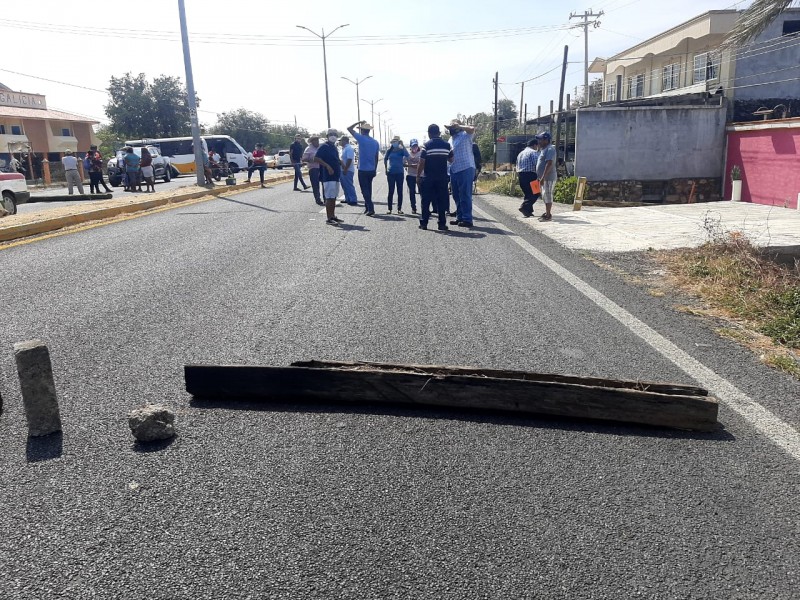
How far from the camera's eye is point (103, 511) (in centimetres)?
266

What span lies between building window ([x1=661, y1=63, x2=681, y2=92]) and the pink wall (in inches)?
504

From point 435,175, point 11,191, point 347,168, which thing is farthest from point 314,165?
point 11,191

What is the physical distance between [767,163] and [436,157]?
14487mm

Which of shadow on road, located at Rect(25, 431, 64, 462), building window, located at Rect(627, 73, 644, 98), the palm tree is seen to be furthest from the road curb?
building window, located at Rect(627, 73, 644, 98)

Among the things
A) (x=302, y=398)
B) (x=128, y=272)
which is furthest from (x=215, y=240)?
(x=302, y=398)

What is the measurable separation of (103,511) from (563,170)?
2698 cm

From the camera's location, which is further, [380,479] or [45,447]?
[45,447]

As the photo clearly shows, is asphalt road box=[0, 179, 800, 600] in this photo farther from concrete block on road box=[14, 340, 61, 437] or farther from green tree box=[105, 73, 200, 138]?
green tree box=[105, 73, 200, 138]

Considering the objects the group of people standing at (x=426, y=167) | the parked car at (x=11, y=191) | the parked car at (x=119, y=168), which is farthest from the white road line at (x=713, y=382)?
the parked car at (x=119, y=168)

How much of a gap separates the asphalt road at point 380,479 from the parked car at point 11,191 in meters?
12.2

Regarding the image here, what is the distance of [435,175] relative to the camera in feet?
37.9

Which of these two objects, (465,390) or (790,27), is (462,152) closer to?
(465,390)

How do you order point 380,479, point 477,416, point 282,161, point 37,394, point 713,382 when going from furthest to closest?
point 282,161
point 713,382
point 477,416
point 37,394
point 380,479

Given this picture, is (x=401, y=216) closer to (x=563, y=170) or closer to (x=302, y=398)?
(x=302, y=398)
